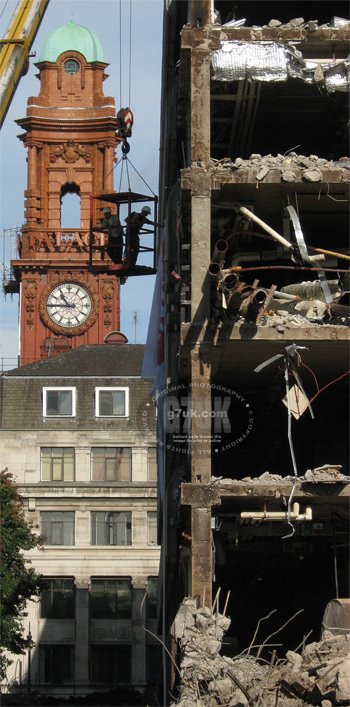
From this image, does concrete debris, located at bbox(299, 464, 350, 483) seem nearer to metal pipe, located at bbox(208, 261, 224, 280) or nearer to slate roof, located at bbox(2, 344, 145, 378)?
metal pipe, located at bbox(208, 261, 224, 280)

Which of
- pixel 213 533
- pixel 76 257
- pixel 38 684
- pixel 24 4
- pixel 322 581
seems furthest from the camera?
pixel 76 257

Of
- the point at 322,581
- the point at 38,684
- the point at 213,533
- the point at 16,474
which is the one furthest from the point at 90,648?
the point at 213,533

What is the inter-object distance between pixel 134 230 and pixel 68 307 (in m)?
52.6

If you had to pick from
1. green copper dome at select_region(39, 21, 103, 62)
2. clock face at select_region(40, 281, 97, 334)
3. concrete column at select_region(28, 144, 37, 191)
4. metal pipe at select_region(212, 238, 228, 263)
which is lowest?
metal pipe at select_region(212, 238, 228, 263)

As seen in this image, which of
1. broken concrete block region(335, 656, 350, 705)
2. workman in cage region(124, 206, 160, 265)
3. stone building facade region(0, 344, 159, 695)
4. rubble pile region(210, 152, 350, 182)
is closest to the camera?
broken concrete block region(335, 656, 350, 705)

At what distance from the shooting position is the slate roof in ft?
256

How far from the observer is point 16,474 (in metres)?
74.4

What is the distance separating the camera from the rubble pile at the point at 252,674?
80.7 feet

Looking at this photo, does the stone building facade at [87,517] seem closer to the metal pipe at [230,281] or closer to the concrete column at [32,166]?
the concrete column at [32,166]

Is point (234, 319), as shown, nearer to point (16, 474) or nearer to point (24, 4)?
point (24, 4)

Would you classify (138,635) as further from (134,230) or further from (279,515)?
(279,515)

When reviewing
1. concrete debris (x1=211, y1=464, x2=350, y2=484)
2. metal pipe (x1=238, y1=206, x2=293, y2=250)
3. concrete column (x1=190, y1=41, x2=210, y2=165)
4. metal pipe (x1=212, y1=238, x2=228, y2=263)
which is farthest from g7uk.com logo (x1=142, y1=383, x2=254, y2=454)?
concrete column (x1=190, y1=41, x2=210, y2=165)

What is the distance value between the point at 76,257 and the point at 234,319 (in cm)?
6481

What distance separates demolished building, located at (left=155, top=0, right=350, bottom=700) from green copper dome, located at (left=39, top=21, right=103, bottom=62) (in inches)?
2465
